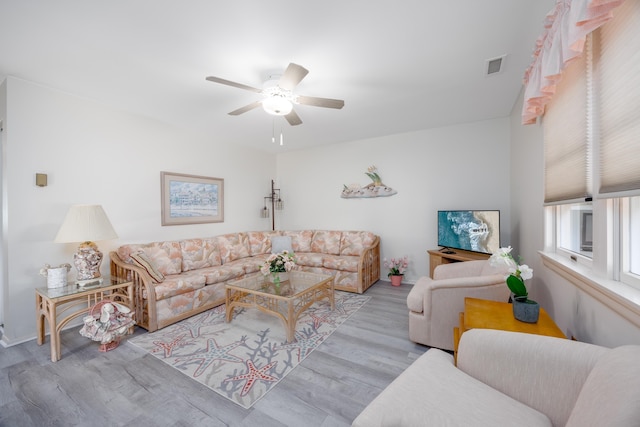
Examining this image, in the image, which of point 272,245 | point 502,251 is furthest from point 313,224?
point 502,251

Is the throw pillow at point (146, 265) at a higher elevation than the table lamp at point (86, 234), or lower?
lower

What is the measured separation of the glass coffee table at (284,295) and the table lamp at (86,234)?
134cm

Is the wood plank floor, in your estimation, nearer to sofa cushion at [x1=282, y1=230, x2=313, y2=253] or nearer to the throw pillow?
the throw pillow

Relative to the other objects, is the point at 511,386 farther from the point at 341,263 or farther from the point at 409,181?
the point at 409,181

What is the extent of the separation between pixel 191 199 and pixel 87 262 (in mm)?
1611

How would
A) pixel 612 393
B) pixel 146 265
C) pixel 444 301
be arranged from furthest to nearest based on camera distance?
pixel 146 265 < pixel 444 301 < pixel 612 393

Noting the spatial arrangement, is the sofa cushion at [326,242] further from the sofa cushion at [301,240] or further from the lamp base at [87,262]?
the lamp base at [87,262]

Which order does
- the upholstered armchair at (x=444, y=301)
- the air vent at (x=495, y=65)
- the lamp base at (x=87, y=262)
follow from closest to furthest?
the upholstered armchair at (x=444, y=301) → the air vent at (x=495, y=65) → the lamp base at (x=87, y=262)

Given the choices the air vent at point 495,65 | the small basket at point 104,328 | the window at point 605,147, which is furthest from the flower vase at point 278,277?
the air vent at point 495,65

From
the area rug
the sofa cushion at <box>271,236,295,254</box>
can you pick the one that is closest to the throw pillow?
the area rug

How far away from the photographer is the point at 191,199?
3.89 m

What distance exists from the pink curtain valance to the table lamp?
3681 mm

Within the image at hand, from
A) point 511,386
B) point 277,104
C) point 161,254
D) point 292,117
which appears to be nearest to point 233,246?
point 161,254

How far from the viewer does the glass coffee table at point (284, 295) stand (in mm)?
2393
